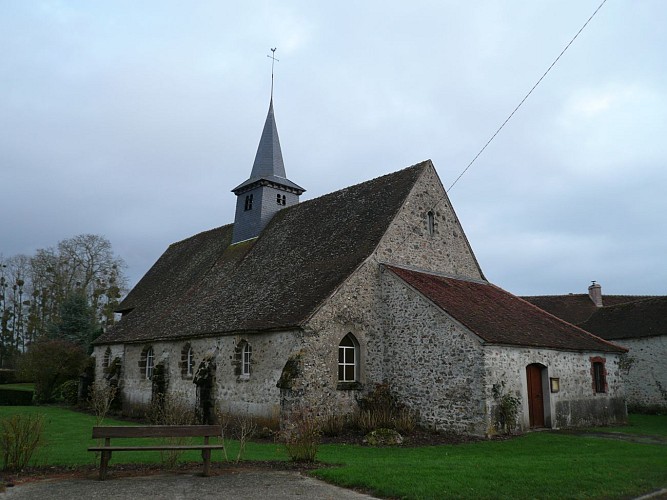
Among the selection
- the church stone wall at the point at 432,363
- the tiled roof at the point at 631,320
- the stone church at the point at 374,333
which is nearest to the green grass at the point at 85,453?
the stone church at the point at 374,333

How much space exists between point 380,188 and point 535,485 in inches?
541

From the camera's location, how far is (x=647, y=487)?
27.8ft

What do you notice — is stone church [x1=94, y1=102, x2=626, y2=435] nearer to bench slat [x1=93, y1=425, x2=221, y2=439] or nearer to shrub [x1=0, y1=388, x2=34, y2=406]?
bench slat [x1=93, y1=425, x2=221, y2=439]

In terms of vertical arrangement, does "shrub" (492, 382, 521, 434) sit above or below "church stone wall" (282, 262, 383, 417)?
below

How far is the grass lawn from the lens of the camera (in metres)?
8.07

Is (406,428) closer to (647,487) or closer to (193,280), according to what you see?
(647,487)

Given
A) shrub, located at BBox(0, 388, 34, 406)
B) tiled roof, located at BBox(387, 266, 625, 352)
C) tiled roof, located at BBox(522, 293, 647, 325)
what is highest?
tiled roof, located at BBox(522, 293, 647, 325)

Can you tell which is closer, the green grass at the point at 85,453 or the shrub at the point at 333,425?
the green grass at the point at 85,453

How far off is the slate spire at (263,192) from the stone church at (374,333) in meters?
1.83

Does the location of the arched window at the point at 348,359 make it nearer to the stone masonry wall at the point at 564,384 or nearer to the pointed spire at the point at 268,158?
the stone masonry wall at the point at 564,384

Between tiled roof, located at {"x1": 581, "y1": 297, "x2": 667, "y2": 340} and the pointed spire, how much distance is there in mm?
19701

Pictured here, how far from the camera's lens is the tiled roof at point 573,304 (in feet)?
118

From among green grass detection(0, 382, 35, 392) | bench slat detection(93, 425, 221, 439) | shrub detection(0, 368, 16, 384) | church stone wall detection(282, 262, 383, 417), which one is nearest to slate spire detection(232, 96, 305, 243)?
church stone wall detection(282, 262, 383, 417)

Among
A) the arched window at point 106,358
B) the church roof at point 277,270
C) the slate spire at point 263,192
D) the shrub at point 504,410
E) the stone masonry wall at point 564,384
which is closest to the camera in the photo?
the shrub at point 504,410
